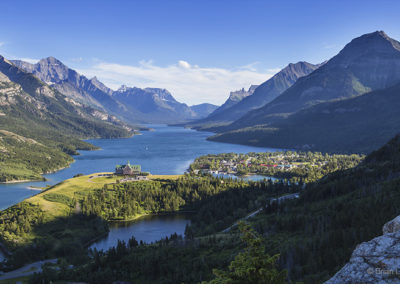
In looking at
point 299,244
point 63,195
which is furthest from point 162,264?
point 63,195

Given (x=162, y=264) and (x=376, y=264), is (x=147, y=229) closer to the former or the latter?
(x=162, y=264)

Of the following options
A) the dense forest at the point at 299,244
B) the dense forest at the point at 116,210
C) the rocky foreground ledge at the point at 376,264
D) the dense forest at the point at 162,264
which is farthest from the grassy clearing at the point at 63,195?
the rocky foreground ledge at the point at 376,264

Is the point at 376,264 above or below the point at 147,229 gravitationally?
above

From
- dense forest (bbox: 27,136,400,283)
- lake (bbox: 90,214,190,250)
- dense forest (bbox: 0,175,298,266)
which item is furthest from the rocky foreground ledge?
lake (bbox: 90,214,190,250)

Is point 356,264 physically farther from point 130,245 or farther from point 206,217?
point 206,217

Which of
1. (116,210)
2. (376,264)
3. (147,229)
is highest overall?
(376,264)

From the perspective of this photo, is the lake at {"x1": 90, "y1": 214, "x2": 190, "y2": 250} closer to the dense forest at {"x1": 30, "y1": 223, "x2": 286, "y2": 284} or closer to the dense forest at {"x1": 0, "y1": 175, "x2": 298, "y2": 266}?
the dense forest at {"x1": 0, "y1": 175, "x2": 298, "y2": 266}

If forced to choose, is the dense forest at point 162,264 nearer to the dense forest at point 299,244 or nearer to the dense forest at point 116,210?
the dense forest at point 299,244

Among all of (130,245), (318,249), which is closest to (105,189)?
(130,245)

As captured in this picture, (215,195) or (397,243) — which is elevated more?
(397,243)
